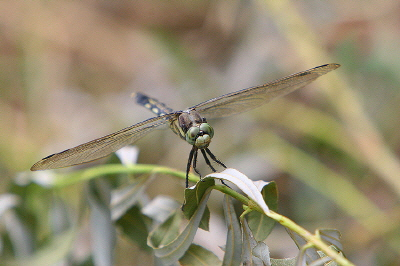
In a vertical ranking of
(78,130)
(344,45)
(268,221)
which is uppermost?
(78,130)

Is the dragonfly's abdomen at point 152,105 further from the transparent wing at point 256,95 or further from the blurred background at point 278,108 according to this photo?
the blurred background at point 278,108

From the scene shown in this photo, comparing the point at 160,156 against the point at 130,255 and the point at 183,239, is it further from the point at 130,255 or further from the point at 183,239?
the point at 183,239

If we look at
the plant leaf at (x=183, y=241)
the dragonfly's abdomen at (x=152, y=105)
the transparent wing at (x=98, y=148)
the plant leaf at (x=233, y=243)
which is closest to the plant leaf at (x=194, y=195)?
the plant leaf at (x=183, y=241)

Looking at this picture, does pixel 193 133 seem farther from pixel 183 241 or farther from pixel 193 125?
pixel 183 241

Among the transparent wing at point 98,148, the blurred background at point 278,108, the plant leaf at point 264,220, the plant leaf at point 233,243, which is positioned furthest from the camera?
the blurred background at point 278,108

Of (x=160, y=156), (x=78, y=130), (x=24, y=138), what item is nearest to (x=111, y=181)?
(x=160, y=156)

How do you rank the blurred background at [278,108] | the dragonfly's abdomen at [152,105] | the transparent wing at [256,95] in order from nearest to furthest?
1. the transparent wing at [256,95]
2. the dragonfly's abdomen at [152,105]
3. the blurred background at [278,108]

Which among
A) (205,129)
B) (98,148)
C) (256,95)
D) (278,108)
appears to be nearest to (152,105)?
(256,95)

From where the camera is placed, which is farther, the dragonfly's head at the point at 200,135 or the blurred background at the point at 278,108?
the blurred background at the point at 278,108
